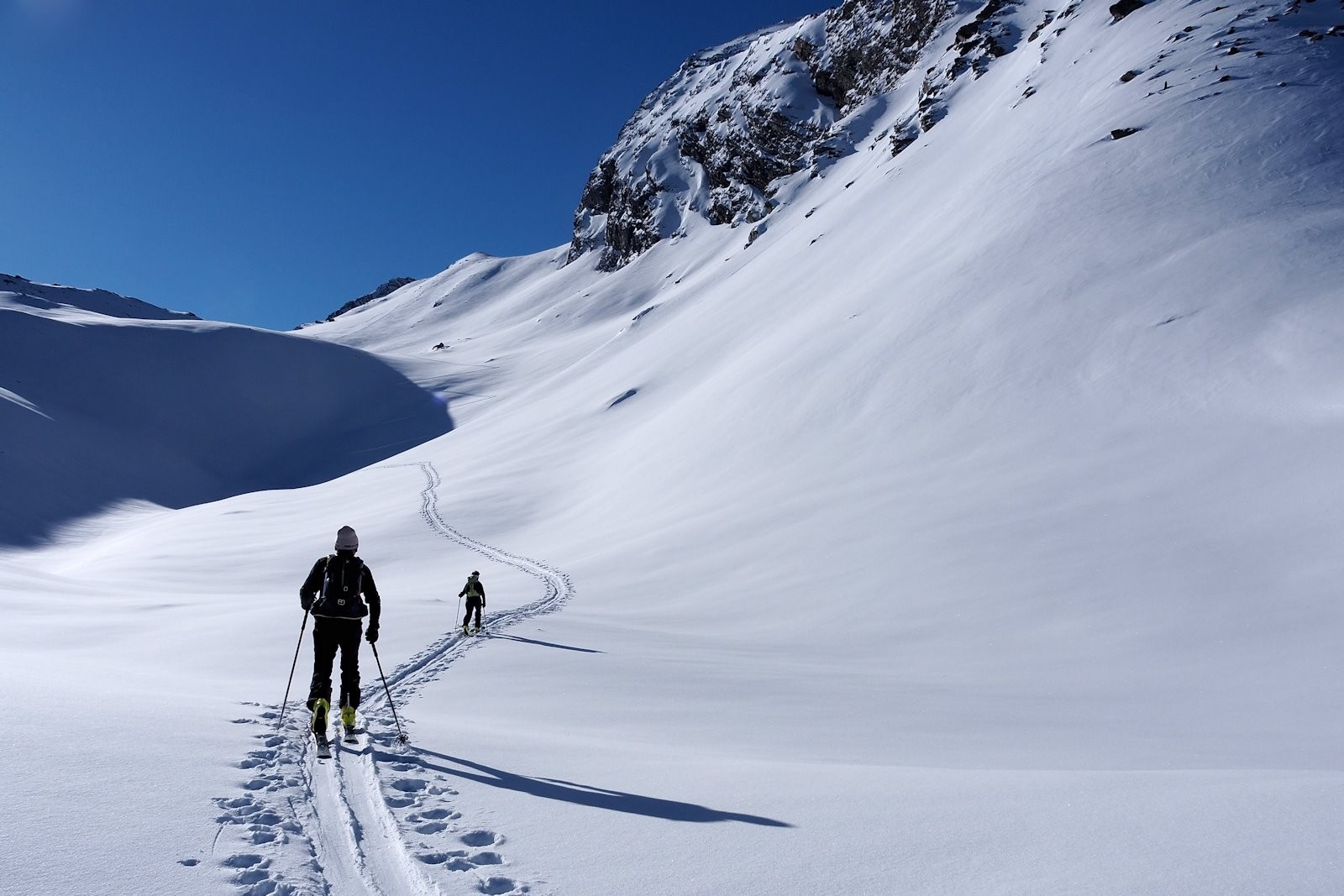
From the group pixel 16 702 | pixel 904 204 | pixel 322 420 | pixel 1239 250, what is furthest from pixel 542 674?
pixel 322 420

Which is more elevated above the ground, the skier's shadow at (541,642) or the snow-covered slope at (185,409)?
the snow-covered slope at (185,409)

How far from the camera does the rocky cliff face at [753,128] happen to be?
4715 inches

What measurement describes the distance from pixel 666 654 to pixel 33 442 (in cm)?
6617

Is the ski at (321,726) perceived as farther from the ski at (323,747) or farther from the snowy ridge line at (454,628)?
the snowy ridge line at (454,628)

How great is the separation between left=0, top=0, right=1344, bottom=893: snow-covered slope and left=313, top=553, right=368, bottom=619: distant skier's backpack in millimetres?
1095

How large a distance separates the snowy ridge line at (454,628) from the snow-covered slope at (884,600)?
0.44ft

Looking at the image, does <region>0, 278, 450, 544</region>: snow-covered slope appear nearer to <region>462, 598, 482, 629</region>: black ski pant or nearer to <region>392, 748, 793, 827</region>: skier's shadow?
<region>462, 598, 482, 629</region>: black ski pant

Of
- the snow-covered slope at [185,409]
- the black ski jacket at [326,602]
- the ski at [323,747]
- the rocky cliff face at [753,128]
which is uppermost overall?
the rocky cliff face at [753,128]

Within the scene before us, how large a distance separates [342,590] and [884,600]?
32.8ft

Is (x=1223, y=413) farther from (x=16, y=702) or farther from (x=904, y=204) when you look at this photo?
(x=904, y=204)

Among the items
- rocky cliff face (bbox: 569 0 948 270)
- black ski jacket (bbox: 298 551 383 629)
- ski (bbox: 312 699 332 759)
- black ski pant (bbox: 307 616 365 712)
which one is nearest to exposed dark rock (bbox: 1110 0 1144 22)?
rocky cliff face (bbox: 569 0 948 270)

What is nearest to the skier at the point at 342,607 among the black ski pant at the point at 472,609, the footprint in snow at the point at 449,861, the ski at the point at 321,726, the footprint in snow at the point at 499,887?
the ski at the point at 321,726

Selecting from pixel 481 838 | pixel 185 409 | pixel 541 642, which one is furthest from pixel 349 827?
pixel 185 409

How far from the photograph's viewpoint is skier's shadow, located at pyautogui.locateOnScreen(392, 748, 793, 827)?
5.27 metres
